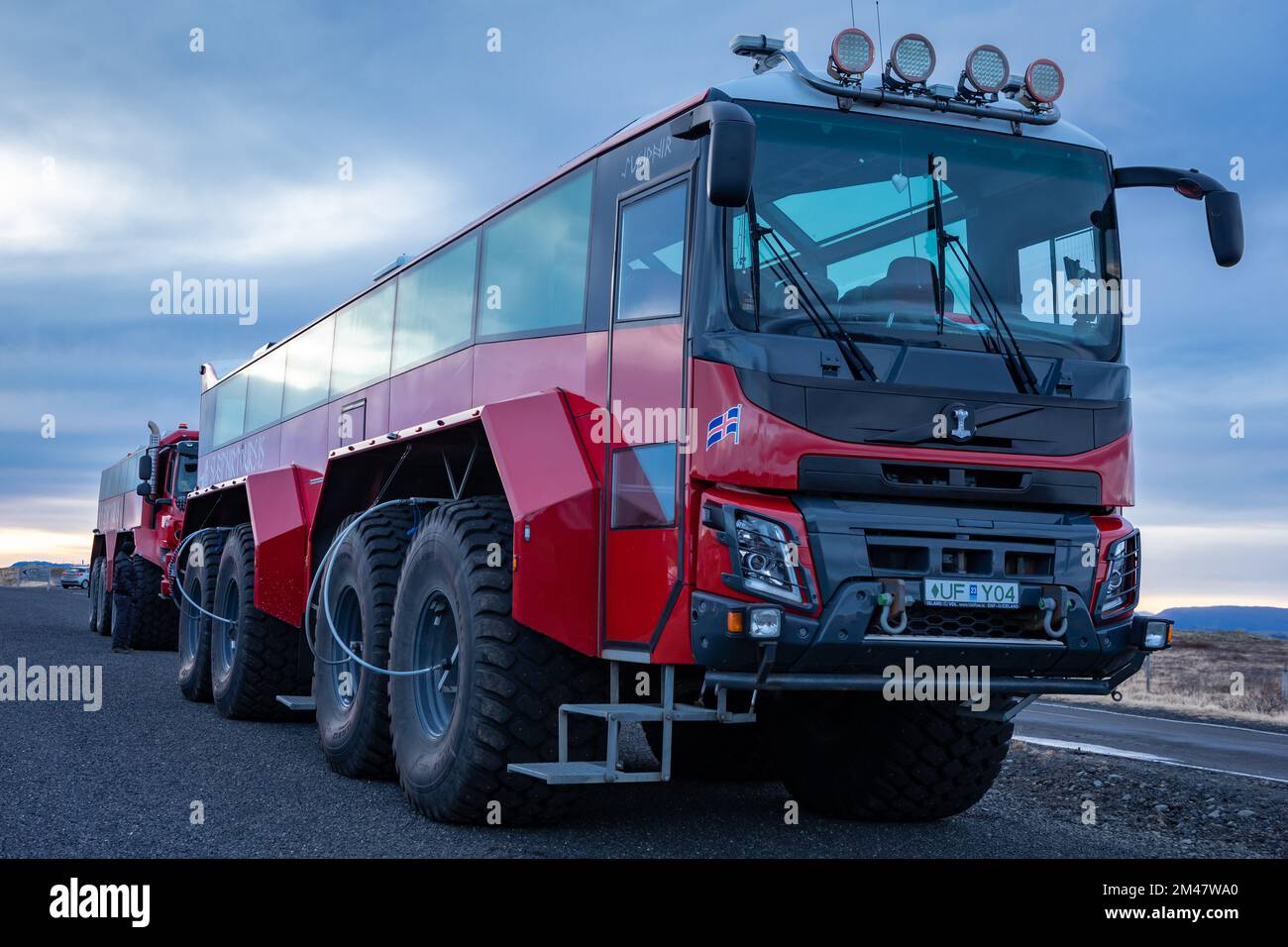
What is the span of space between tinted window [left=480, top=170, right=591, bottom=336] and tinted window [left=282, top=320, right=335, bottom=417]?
3877mm

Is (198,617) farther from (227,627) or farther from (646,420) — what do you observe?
(646,420)

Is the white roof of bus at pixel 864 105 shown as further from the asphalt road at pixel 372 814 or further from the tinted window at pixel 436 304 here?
the asphalt road at pixel 372 814

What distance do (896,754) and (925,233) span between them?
2.72 meters

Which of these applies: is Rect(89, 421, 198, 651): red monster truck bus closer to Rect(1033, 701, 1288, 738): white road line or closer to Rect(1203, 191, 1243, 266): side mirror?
→ Rect(1033, 701, 1288, 738): white road line

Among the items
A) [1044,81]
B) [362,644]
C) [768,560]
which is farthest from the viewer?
[362,644]

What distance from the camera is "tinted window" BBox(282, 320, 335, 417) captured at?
11.6m

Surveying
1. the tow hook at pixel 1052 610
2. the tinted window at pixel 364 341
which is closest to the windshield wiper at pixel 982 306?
the tow hook at pixel 1052 610

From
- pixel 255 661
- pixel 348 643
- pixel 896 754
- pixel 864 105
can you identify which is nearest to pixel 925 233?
pixel 864 105

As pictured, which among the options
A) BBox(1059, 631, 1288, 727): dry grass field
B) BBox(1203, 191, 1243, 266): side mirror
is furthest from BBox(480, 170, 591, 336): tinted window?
BBox(1059, 631, 1288, 727): dry grass field

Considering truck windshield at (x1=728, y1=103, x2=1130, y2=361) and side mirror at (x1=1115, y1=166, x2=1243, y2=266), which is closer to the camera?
truck windshield at (x1=728, y1=103, x2=1130, y2=361)

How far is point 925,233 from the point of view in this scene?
6230 millimetres

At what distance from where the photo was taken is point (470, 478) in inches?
303

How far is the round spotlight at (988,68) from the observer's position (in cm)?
650
